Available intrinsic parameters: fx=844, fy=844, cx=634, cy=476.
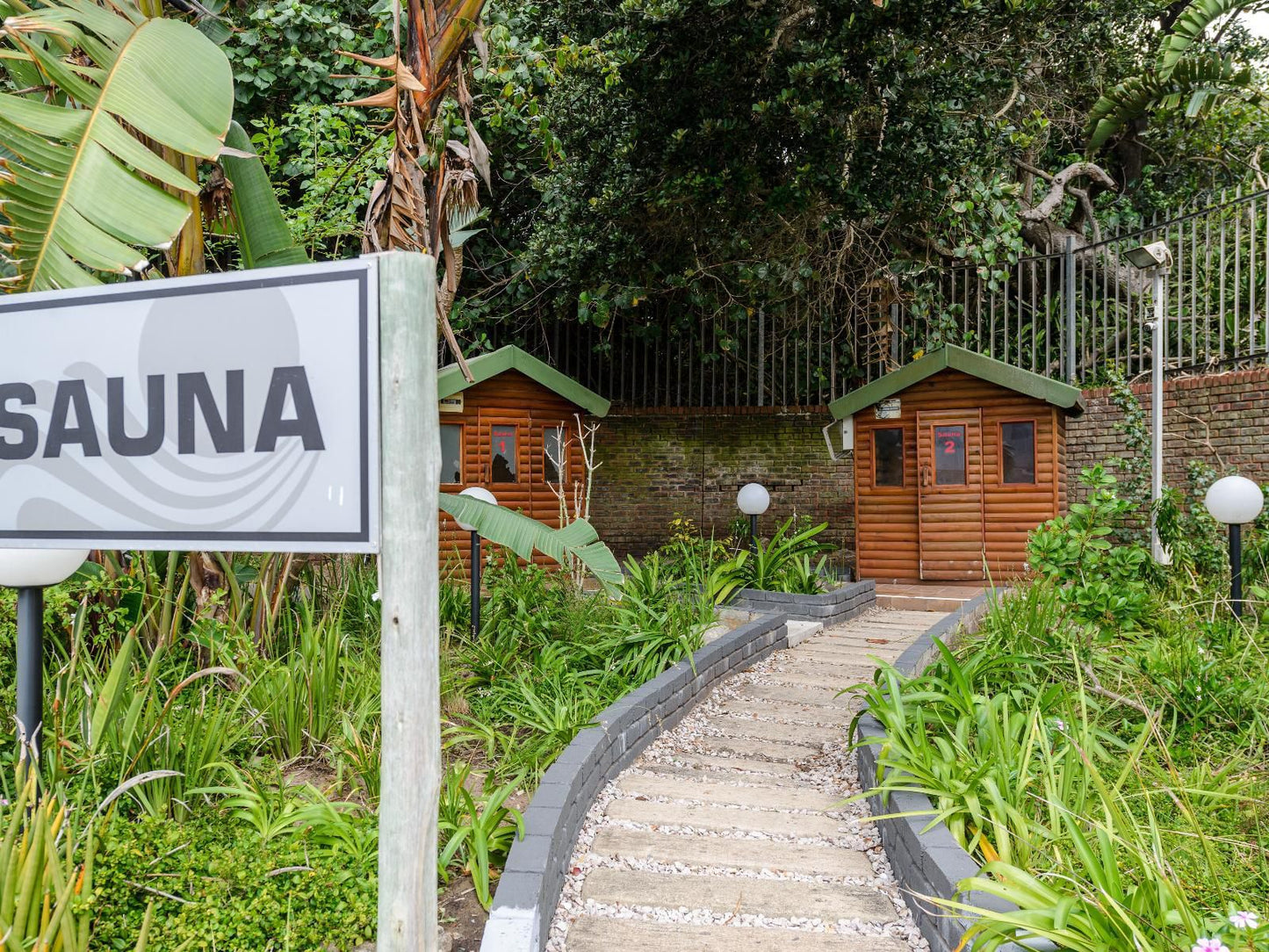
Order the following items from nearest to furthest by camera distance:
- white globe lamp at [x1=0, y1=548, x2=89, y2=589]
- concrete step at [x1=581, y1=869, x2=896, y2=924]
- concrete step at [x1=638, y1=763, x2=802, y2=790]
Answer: white globe lamp at [x1=0, y1=548, x2=89, y2=589]
concrete step at [x1=581, y1=869, x2=896, y2=924]
concrete step at [x1=638, y1=763, x2=802, y2=790]

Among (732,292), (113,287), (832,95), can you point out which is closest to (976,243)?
(832,95)

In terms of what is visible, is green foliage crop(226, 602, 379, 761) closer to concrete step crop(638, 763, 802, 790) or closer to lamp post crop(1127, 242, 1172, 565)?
concrete step crop(638, 763, 802, 790)

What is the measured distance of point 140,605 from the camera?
4.53 meters

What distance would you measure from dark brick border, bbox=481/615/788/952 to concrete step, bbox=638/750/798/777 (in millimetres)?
242

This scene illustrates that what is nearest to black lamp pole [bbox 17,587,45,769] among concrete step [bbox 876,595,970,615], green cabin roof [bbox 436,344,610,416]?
green cabin roof [bbox 436,344,610,416]

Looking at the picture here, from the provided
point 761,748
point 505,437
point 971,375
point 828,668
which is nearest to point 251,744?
point 761,748

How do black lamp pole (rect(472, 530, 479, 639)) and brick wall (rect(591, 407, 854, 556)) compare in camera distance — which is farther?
brick wall (rect(591, 407, 854, 556))

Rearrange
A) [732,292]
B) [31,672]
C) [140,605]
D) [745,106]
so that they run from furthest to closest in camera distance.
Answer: [732,292] → [745,106] → [140,605] → [31,672]

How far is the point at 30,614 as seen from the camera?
2406 mm

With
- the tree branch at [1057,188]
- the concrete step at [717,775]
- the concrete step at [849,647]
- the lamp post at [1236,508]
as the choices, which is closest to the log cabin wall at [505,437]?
the concrete step at [849,647]

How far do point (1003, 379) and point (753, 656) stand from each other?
5614mm

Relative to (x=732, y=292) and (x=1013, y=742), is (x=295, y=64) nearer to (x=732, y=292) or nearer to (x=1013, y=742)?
(x=732, y=292)

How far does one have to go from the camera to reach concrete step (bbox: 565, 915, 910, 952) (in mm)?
3281

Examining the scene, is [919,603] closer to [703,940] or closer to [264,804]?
[703,940]
